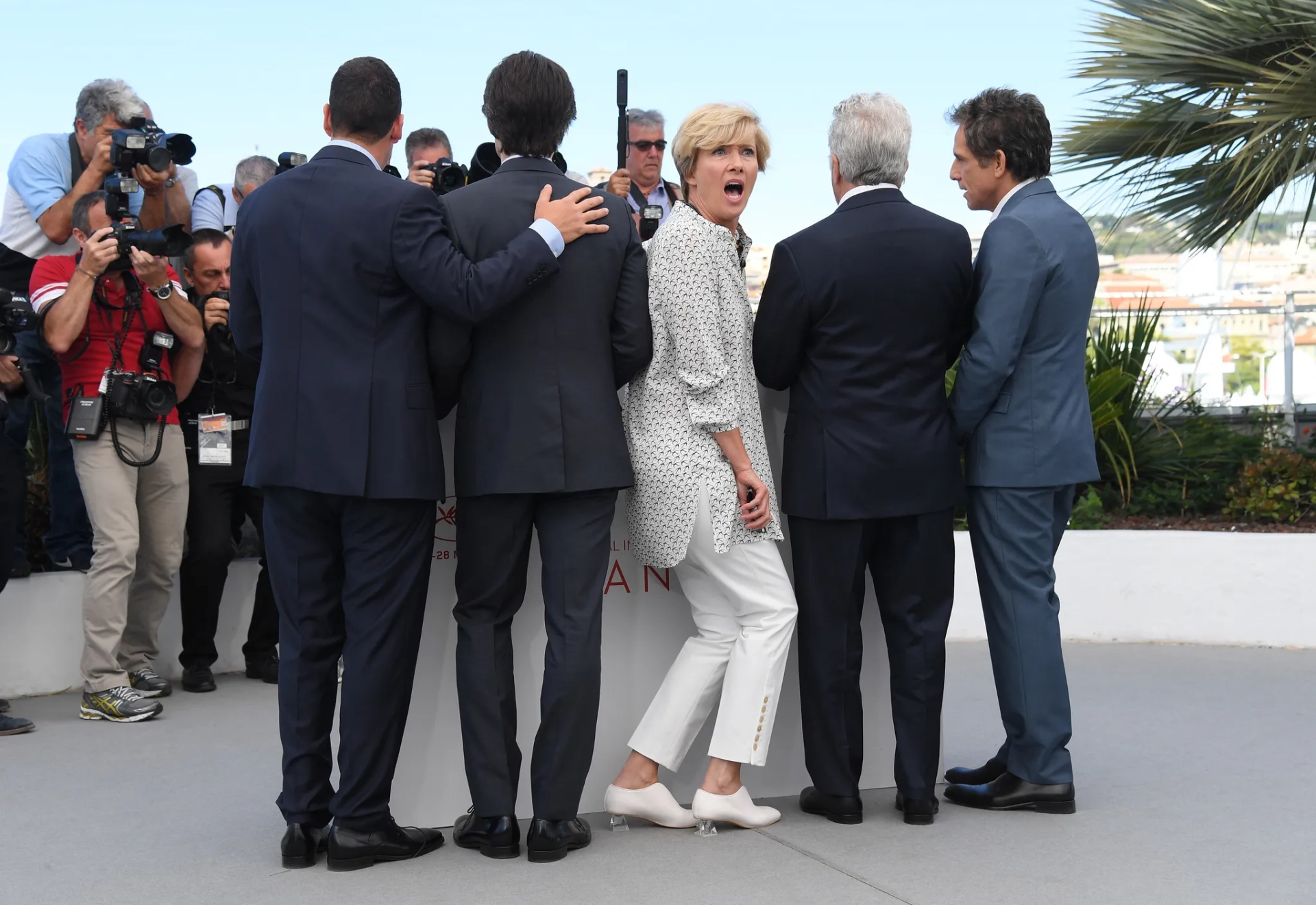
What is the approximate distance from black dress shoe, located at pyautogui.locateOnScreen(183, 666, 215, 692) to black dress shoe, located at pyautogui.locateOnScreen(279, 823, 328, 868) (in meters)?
2.33

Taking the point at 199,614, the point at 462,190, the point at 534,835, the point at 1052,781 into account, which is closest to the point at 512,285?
the point at 462,190

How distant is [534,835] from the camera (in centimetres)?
308

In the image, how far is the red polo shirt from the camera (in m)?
4.77

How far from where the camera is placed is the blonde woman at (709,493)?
127 inches

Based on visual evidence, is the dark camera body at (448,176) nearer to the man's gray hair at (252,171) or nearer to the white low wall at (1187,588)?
the man's gray hair at (252,171)

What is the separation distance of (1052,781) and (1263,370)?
5.85 m

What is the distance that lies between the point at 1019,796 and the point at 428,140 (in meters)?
4.28

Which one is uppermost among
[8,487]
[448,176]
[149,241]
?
[448,176]

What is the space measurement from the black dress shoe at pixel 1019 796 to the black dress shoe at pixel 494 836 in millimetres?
1274

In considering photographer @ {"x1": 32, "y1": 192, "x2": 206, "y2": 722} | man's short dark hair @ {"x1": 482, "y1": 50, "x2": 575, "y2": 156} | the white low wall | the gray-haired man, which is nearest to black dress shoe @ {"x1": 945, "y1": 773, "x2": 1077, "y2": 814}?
man's short dark hair @ {"x1": 482, "y1": 50, "x2": 575, "y2": 156}

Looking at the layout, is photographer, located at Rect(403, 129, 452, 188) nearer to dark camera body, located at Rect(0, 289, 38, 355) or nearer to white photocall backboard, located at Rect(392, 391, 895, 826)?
dark camera body, located at Rect(0, 289, 38, 355)

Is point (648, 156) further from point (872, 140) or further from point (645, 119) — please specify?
point (872, 140)

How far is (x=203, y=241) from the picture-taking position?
5.24 metres

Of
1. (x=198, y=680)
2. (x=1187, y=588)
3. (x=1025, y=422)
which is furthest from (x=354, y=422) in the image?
(x=1187, y=588)
